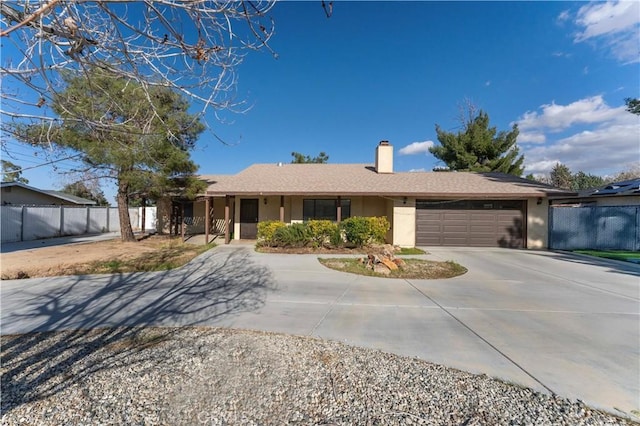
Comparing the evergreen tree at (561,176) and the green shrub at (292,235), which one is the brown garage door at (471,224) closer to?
the green shrub at (292,235)

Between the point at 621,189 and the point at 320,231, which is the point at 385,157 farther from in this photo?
the point at 621,189

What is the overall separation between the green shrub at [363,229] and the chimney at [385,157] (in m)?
4.60

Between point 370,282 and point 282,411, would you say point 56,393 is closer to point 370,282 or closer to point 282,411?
point 282,411

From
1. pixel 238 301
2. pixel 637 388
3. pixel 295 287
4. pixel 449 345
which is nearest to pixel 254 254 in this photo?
pixel 295 287

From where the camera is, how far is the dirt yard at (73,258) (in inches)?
309

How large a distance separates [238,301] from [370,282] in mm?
3249

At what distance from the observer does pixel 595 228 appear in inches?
515

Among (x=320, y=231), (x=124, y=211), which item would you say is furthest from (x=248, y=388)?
(x=124, y=211)

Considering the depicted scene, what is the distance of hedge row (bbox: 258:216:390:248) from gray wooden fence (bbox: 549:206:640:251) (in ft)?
26.3

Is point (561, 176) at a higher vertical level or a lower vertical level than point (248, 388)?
higher

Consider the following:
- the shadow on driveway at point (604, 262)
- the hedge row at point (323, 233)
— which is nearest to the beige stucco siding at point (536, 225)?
the shadow on driveway at point (604, 262)

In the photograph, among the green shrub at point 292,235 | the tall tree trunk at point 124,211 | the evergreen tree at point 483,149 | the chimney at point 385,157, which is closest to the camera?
the green shrub at point 292,235

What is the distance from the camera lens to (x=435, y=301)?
223 inches

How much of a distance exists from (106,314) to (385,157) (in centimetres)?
1427
